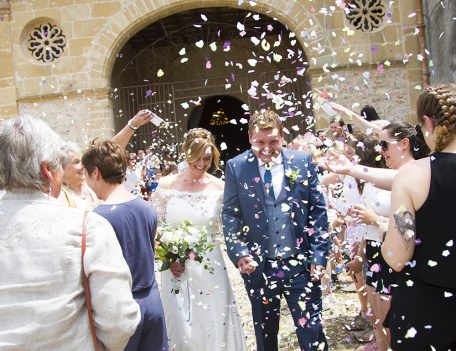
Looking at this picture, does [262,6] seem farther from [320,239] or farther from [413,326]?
[413,326]

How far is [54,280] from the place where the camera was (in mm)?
2012

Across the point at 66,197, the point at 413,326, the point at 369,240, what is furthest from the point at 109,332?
the point at 369,240

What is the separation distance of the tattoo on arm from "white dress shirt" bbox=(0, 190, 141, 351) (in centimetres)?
122

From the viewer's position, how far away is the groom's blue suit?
3.71 meters

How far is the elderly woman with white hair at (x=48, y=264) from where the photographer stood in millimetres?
1991

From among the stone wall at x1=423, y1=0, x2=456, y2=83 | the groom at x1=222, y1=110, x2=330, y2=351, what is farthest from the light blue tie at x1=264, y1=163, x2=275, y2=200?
the stone wall at x1=423, y1=0, x2=456, y2=83

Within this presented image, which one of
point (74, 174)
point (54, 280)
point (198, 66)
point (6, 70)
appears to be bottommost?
point (54, 280)

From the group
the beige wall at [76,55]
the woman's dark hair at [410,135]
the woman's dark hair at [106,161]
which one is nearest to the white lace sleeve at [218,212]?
the woman's dark hair at [106,161]

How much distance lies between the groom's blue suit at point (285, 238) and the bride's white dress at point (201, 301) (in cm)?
35

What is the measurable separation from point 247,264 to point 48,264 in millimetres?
1895

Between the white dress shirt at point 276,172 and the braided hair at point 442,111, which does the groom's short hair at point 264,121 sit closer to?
the white dress shirt at point 276,172

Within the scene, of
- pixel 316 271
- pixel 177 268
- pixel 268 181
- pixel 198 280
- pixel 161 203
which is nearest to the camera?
pixel 316 271

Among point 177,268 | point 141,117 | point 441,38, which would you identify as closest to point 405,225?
point 177,268

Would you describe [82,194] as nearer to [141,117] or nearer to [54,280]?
[141,117]
